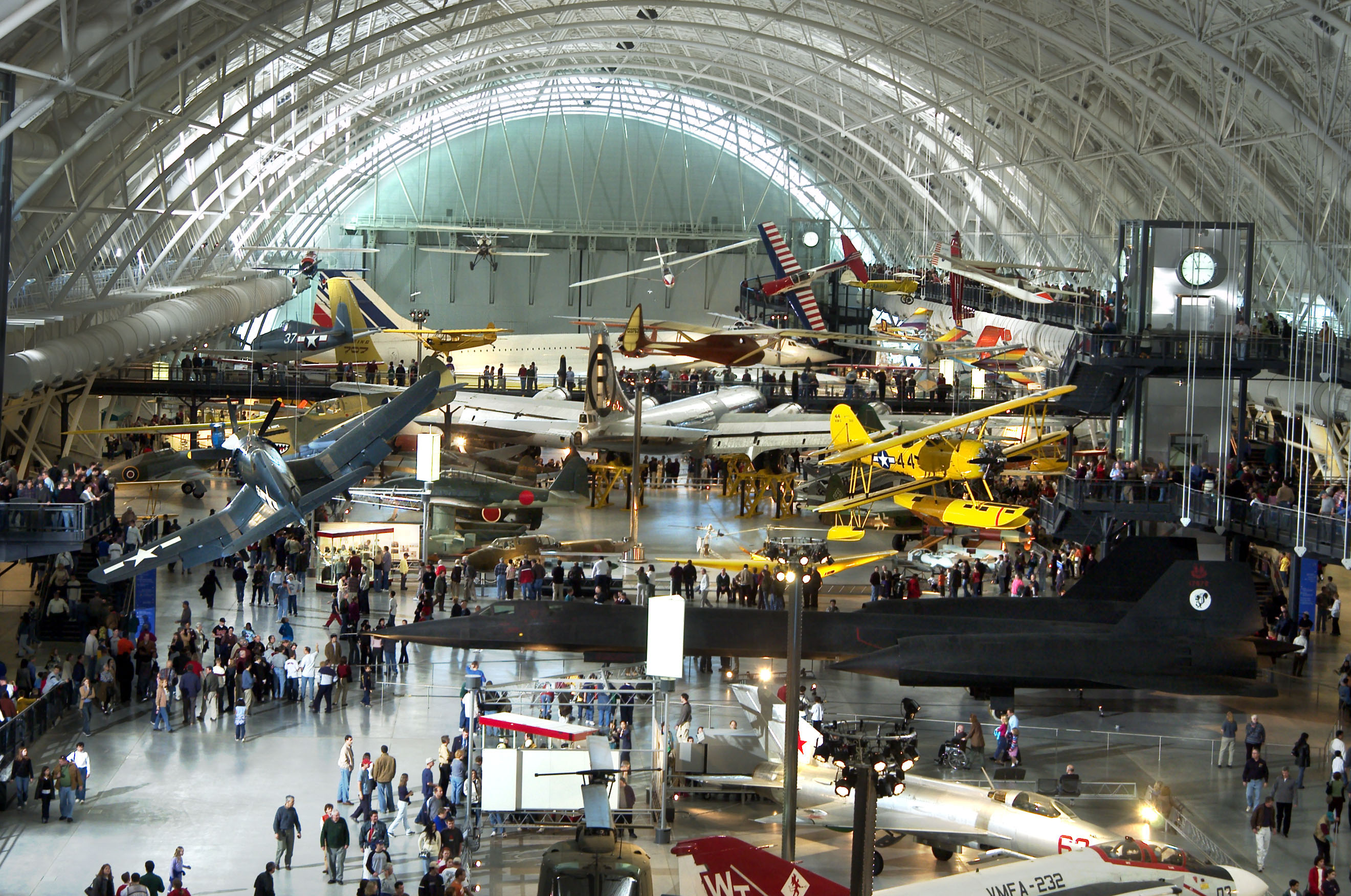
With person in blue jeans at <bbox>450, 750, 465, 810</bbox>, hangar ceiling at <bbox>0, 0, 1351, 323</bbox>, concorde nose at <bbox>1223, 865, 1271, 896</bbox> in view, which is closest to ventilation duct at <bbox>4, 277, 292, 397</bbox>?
hangar ceiling at <bbox>0, 0, 1351, 323</bbox>

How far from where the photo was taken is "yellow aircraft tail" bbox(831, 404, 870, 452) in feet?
105

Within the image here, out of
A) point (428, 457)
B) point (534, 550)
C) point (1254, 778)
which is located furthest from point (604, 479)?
Result: point (1254, 778)

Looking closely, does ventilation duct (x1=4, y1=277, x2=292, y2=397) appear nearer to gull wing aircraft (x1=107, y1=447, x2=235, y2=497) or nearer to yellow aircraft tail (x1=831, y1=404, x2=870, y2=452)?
gull wing aircraft (x1=107, y1=447, x2=235, y2=497)

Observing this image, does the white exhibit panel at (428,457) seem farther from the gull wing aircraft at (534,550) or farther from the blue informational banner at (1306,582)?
the blue informational banner at (1306,582)

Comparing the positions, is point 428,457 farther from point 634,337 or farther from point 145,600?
point 634,337

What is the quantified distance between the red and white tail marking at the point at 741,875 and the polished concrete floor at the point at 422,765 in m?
2.97

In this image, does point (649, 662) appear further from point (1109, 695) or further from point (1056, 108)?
point (1056, 108)

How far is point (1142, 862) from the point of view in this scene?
14.9 meters

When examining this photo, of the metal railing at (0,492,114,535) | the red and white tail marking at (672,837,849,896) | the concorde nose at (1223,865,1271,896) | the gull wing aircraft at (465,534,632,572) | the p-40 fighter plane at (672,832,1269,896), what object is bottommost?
the concorde nose at (1223,865,1271,896)

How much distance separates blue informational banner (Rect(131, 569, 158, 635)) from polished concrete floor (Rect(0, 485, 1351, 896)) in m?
2.86

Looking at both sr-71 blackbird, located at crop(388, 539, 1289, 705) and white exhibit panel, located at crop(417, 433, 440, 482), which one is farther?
white exhibit panel, located at crop(417, 433, 440, 482)

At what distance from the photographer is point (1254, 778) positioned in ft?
61.9

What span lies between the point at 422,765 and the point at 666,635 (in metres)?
6.79

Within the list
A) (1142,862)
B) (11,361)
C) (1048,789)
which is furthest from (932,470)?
(11,361)
